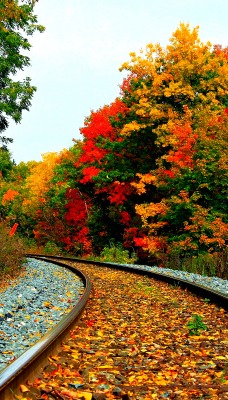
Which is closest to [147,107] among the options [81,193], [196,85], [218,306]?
[196,85]

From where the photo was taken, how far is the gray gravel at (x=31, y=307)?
655 cm

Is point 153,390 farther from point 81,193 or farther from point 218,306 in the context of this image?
point 81,193

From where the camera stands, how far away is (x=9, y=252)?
19016 millimetres

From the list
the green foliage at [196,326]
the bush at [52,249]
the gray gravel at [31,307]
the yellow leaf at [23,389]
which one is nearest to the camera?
the yellow leaf at [23,389]

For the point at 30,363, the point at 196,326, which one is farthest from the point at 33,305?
the point at 30,363

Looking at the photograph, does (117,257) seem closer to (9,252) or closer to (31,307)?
(9,252)

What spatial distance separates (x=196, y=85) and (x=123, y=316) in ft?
81.1

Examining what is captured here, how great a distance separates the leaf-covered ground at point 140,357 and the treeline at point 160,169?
29.4ft

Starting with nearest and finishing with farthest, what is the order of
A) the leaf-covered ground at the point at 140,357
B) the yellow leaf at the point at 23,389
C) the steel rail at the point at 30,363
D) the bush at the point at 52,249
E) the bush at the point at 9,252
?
the steel rail at the point at 30,363 → the yellow leaf at the point at 23,389 → the leaf-covered ground at the point at 140,357 → the bush at the point at 9,252 → the bush at the point at 52,249

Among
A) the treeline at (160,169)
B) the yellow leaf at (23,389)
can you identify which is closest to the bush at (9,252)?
the treeline at (160,169)

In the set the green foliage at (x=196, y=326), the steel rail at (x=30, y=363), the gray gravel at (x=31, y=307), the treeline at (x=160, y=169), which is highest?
the treeline at (x=160, y=169)

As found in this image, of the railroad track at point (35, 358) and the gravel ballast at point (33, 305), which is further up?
the railroad track at point (35, 358)

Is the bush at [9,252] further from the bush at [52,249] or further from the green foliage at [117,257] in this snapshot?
the bush at [52,249]

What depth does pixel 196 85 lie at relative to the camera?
31.5 metres
